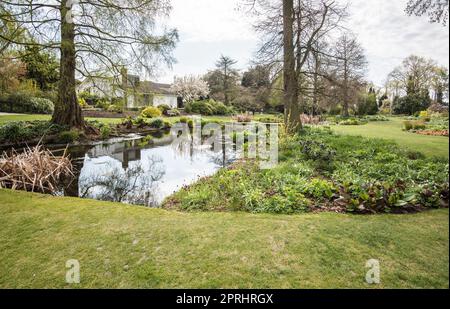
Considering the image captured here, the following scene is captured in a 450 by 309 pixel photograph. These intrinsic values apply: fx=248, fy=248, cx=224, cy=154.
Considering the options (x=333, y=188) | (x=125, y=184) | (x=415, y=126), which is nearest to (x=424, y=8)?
(x=333, y=188)

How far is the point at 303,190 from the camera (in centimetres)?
480

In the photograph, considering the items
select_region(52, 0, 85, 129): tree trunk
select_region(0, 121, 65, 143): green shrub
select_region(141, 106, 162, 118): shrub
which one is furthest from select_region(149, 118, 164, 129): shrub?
select_region(0, 121, 65, 143): green shrub

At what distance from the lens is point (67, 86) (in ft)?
38.1

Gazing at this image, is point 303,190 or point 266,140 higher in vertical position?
point 266,140

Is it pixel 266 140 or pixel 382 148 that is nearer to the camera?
pixel 382 148

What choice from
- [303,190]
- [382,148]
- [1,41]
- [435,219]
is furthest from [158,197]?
[1,41]

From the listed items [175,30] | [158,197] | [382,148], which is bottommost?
[158,197]

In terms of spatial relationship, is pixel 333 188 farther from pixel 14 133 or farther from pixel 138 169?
pixel 14 133

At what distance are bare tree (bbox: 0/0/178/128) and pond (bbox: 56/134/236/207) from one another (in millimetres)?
3299

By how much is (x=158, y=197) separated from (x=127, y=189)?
100 cm

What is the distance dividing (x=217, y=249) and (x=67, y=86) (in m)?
12.2

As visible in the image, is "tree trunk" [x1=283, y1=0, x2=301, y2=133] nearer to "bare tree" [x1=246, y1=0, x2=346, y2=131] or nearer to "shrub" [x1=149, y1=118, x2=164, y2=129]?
"bare tree" [x1=246, y1=0, x2=346, y2=131]

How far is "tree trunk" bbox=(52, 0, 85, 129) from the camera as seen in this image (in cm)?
1060

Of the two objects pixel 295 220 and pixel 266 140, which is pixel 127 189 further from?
pixel 266 140
